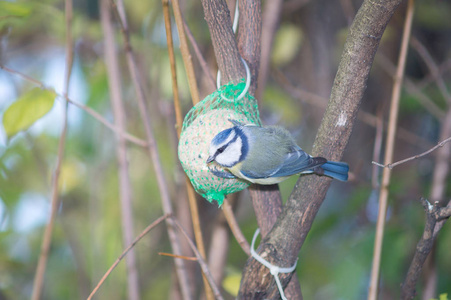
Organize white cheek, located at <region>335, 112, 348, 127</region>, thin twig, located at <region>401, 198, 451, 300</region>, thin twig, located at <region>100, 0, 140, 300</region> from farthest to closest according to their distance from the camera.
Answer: thin twig, located at <region>100, 0, 140, 300</region>
white cheek, located at <region>335, 112, 348, 127</region>
thin twig, located at <region>401, 198, 451, 300</region>

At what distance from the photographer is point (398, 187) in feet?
4.44

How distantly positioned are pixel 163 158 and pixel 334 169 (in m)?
0.98

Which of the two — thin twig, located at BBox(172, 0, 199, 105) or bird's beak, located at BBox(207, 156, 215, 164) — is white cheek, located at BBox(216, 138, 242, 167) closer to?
bird's beak, located at BBox(207, 156, 215, 164)

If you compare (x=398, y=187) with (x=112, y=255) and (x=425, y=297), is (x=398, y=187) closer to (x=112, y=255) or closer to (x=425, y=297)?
(x=425, y=297)

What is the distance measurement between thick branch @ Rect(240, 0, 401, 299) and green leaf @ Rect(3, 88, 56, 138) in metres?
0.59

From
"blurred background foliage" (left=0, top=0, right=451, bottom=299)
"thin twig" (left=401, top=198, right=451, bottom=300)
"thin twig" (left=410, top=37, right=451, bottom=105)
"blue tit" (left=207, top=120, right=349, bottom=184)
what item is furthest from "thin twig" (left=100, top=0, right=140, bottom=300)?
"thin twig" (left=410, top=37, right=451, bottom=105)

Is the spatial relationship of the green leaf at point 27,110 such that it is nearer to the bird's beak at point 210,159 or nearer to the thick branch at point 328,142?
the bird's beak at point 210,159

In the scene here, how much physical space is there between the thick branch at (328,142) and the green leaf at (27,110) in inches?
23.1

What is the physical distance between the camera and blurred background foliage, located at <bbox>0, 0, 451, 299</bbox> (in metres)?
1.44

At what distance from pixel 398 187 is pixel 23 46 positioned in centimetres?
180

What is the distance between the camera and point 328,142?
88 centimetres

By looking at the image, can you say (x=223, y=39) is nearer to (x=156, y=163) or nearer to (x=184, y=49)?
(x=184, y=49)

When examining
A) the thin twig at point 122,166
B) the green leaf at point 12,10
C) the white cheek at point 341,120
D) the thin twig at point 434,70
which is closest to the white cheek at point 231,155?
the white cheek at point 341,120

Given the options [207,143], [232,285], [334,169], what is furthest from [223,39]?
[232,285]
